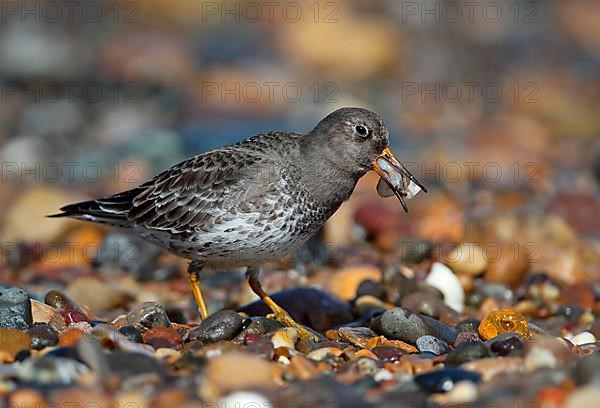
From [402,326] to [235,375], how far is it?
214 centimetres

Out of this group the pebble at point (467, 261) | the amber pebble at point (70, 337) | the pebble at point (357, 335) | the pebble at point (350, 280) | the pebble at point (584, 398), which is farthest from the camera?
the pebble at point (467, 261)

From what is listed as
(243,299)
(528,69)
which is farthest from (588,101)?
(243,299)

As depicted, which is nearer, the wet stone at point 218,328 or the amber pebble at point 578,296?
the wet stone at point 218,328

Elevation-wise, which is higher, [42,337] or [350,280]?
[42,337]

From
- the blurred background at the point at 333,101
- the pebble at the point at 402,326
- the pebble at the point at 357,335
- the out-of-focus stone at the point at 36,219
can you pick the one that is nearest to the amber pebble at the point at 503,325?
the pebble at the point at 402,326

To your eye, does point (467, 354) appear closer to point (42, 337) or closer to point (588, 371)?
point (588, 371)

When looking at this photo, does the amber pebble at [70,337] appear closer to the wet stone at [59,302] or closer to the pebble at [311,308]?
the wet stone at [59,302]

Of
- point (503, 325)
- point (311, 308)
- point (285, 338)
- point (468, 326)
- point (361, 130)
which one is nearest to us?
point (285, 338)

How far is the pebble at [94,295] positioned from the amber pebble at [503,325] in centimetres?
363

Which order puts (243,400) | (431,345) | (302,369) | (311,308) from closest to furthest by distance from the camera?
1. (243,400)
2. (302,369)
3. (431,345)
4. (311,308)

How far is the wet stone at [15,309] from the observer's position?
7.08 metres

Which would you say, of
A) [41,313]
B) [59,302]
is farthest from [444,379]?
[59,302]

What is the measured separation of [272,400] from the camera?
5.61m

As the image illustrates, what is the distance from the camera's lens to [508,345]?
6441 millimetres
